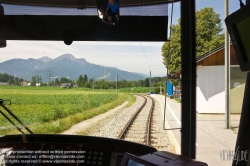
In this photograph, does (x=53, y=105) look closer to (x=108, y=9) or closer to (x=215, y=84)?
(x=108, y=9)

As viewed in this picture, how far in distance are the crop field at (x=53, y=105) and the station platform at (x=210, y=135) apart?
34 centimetres

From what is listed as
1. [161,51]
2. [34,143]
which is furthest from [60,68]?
[161,51]

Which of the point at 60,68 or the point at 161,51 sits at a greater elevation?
the point at 161,51

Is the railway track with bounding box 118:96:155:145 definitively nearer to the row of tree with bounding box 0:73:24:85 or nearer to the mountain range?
the mountain range

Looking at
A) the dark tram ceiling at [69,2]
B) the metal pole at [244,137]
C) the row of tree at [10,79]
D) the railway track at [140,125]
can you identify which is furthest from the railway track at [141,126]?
the row of tree at [10,79]

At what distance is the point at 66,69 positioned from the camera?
5.84 ft

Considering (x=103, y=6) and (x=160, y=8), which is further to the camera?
(x=160, y=8)

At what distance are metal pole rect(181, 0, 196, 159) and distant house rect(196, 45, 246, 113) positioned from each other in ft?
0.22

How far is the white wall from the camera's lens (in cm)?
166

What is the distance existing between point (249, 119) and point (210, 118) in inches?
10.6

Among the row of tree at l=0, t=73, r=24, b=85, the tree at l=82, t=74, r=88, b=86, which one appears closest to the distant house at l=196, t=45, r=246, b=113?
the tree at l=82, t=74, r=88, b=86

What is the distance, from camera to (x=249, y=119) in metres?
1.56

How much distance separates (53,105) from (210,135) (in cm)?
122

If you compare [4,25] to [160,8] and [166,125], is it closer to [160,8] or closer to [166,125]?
[160,8]
